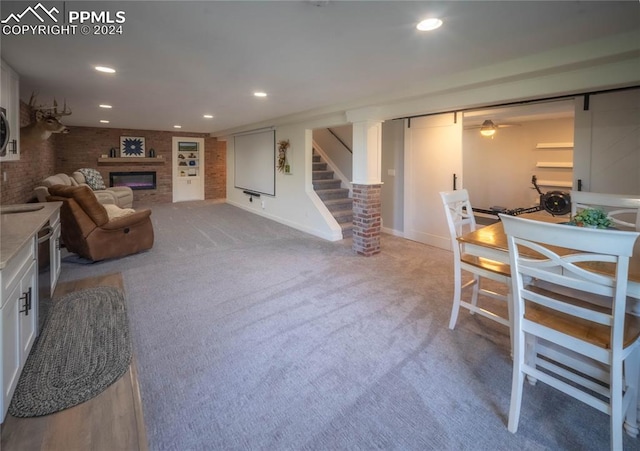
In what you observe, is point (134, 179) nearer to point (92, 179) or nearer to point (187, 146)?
point (92, 179)

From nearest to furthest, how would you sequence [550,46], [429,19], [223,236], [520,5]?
[520,5], [429,19], [550,46], [223,236]

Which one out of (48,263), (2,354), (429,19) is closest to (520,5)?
(429,19)

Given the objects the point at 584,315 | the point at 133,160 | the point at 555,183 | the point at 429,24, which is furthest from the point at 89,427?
the point at 133,160

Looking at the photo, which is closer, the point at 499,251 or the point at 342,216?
the point at 499,251

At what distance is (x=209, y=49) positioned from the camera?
103 inches

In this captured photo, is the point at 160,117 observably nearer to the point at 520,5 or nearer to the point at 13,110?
the point at 13,110

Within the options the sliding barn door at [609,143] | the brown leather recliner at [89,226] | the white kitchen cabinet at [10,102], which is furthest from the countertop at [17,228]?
the sliding barn door at [609,143]

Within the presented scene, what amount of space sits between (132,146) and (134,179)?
0.95 metres

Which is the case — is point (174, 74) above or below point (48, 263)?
above

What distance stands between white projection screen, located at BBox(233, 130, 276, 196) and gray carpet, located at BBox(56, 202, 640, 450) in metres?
3.75

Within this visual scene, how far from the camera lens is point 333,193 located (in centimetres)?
673

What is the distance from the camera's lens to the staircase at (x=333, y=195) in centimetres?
609

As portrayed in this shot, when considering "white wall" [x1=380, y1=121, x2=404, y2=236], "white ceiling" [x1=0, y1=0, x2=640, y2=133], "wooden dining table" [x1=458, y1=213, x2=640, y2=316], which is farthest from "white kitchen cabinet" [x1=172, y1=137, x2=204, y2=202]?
"wooden dining table" [x1=458, y1=213, x2=640, y2=316]

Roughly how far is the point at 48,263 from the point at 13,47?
1802 mm
